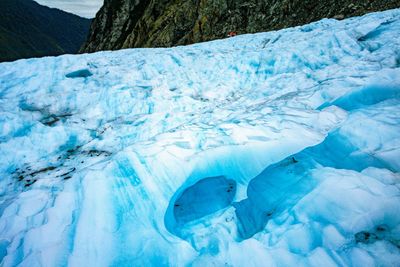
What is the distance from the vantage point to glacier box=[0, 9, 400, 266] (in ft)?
6.46

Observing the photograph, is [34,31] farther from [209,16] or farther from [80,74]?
[80,74]

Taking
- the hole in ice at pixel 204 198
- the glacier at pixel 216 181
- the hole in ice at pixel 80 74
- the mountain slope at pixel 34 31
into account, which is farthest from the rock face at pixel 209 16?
the mountain slope at pixel 34 31

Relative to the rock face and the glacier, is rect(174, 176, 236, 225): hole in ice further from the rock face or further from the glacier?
the rock face

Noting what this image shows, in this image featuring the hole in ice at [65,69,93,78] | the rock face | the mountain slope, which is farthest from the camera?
the mountain slope

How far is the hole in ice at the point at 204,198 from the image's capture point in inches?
99.0

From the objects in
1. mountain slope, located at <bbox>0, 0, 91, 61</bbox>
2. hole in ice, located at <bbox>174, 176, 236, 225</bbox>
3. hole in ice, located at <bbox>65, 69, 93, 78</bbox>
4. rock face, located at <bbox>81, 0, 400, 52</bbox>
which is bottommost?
hole in ice, located at <bbox>174, 176, 236, 225</bbox>

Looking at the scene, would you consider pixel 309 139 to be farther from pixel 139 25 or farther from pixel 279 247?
pixel 139 25

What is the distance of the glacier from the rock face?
1312 cm

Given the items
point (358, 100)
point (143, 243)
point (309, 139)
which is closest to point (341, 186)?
point (309, 139)

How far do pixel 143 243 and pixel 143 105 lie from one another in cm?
358

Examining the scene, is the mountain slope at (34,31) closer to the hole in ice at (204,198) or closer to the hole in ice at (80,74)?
the hole in ice at (80,74)

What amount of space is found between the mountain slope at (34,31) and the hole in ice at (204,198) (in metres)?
114

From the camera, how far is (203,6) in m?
21.5

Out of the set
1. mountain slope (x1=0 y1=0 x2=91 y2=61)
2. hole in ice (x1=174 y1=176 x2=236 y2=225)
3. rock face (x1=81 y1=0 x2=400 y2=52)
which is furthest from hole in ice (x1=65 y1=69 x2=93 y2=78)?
mountain slope (x1=0 y1=0 x2=91 y2=61)
